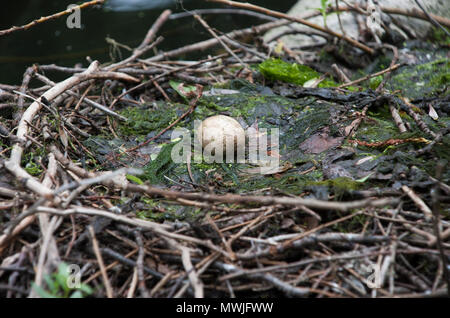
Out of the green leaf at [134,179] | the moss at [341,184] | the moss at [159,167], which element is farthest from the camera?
the moss at [159,167]

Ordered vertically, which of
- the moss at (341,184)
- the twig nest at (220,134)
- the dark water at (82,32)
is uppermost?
the dark water at (82,32)

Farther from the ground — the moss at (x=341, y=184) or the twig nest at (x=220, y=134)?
the twig nest at (x=220, y=134)

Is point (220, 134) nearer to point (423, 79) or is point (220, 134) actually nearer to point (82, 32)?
point (423, 79)

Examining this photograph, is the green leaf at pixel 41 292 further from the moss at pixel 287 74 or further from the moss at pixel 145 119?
the moss at pixel 287 74

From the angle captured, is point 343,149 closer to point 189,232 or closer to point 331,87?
point 331,87

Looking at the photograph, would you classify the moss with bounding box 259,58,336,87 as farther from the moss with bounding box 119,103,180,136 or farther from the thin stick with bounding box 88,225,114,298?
the thin stick with bounding box 88,225,114,298

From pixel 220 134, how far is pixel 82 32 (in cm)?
525

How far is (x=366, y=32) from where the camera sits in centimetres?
484

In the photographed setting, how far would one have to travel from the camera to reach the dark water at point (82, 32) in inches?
243

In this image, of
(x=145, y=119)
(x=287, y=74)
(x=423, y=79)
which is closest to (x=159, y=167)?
(x=145, y=119)

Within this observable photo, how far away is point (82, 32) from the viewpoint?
6973 millimetres

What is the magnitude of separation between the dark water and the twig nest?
3.61 metres

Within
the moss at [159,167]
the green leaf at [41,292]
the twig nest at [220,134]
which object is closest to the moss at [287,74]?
the twig nest at [220,134]

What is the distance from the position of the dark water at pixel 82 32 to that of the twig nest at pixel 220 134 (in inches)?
142
